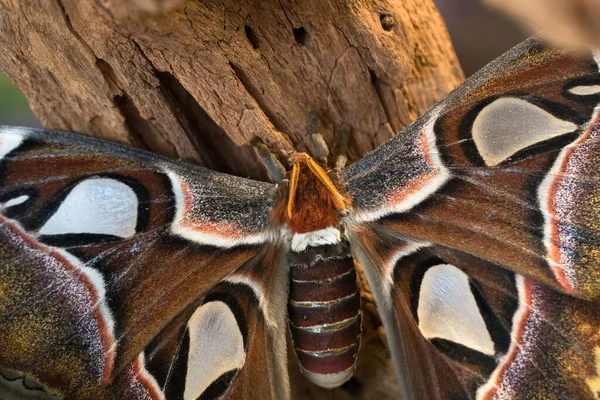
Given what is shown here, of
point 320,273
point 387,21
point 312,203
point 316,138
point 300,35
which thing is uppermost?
point 300,35

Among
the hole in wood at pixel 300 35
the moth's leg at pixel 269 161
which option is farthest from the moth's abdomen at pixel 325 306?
the hole in wood at pixel 300 35

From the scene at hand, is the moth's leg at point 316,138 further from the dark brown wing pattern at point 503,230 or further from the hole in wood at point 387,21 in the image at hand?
the hole in wood at point 387,21

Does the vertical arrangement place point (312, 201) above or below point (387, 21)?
below

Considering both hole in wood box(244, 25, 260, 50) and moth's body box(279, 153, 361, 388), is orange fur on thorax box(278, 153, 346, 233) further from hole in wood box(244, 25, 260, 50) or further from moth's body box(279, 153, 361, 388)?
hole in wood box(244, 25, 260, 50)

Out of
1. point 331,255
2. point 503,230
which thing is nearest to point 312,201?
point 331,255

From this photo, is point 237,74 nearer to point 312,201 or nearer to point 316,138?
point 316,138

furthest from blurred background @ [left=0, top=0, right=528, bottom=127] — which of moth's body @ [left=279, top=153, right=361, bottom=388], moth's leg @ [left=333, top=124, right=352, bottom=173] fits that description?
moth's body @ [left=279, top=153, right=361, bottom=388]

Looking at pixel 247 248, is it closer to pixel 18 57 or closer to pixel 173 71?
pixel 173 71

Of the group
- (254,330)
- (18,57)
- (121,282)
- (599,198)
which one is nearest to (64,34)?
(18,57)
